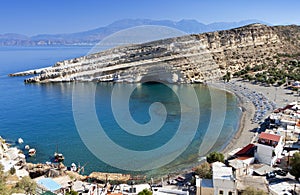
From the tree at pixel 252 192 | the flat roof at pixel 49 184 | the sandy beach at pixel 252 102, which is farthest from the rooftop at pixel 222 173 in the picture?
the flat roof at pixel 49 184

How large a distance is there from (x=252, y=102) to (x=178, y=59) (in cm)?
1830

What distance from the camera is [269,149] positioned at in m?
12.9

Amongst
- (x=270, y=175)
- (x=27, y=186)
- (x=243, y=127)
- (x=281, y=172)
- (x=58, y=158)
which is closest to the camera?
(x=27, y=186)

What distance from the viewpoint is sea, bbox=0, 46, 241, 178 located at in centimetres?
1550

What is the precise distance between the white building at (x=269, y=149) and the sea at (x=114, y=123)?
127 inches

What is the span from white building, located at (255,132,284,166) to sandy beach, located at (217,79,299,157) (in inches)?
83.6

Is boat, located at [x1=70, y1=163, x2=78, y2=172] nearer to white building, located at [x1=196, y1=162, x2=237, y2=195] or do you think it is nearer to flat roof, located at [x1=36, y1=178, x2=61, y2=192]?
flat roof, located at [x1=36, y1=178, x2=61, y2=192]

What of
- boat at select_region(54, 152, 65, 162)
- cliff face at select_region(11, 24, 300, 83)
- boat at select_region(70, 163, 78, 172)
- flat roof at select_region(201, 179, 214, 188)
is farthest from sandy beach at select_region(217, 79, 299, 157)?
boat at select_region(54, 152, 65, 162)

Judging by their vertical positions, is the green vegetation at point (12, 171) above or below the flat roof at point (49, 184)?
above

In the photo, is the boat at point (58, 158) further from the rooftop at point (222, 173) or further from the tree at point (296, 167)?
the tree at point (296, 167)

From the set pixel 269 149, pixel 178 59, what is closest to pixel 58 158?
pixel 269 149

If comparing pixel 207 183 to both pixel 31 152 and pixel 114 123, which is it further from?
pixel 114 123

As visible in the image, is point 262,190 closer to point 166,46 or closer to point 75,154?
point 75,154

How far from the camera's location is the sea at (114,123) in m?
15.5
